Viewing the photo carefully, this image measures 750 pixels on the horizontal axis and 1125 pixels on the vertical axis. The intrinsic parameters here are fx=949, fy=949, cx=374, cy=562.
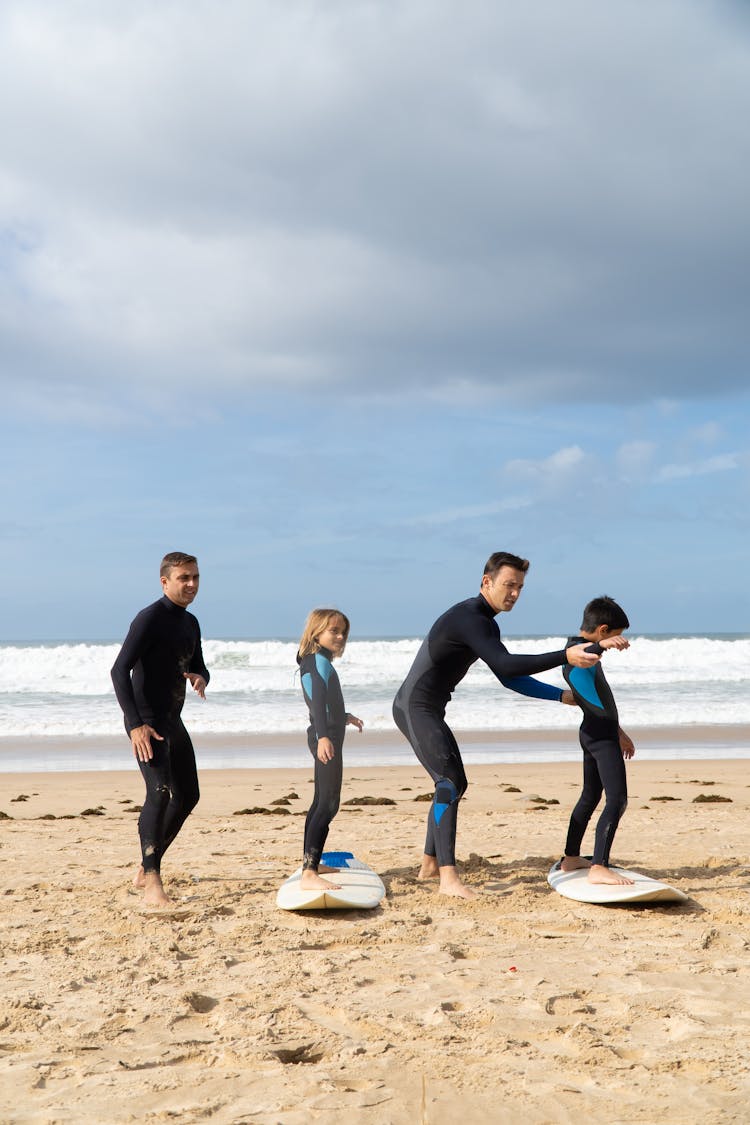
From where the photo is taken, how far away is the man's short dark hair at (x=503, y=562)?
5.67 metres

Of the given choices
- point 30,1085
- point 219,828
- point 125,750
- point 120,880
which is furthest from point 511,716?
point 30,1085

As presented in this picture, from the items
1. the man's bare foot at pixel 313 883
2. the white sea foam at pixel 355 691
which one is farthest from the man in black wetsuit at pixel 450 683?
the white sea foam at pixel 355 691

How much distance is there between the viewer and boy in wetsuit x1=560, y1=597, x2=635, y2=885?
18.2 ft

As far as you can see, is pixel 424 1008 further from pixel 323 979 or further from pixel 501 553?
pixel 501 553

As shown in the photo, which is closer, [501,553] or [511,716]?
[501,553]

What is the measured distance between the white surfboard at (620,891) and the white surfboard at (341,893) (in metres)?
1.12

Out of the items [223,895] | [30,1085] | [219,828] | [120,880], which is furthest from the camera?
[219,828]

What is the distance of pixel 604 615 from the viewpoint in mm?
5562

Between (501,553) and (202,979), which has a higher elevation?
(501,553)

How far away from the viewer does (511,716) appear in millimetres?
19375

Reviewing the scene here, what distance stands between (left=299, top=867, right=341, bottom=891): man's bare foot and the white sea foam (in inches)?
471

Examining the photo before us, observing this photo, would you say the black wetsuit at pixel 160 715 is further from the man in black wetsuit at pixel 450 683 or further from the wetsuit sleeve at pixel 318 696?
the man in black wetsuit at pixel 450 683

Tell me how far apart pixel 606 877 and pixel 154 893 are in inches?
106

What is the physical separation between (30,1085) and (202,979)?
3.99ft
